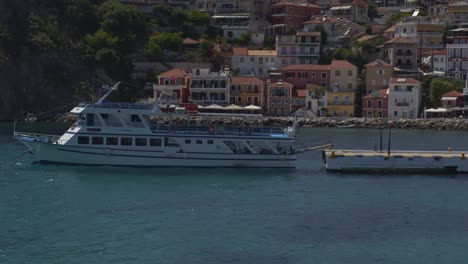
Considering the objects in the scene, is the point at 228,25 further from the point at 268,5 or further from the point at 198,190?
the point at 198,190

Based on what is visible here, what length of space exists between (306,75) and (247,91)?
684 cm

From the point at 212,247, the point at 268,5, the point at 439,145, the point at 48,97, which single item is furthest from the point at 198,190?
the point at 268,5

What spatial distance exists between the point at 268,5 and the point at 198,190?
7094cm

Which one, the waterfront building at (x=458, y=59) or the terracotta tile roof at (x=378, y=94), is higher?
the waterfront building at (x=458, y=59)

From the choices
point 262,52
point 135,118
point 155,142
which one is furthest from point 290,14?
point 135,118

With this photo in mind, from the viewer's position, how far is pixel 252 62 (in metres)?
93.6

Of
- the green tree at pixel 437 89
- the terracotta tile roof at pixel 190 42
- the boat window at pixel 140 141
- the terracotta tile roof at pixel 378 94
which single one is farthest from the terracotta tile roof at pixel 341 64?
the boat window at pixel 140 141

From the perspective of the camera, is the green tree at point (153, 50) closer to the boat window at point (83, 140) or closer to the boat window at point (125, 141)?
the boat window at point (83, 140)

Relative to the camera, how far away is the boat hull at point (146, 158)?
152ft

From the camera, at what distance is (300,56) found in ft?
307

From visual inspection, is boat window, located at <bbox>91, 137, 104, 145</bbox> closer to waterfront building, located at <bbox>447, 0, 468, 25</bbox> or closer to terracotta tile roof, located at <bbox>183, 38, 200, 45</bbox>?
terracotta tile roof, located at <bbox>183, 38, 200, 45</bbox>

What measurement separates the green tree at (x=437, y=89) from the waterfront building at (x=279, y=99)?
1443 cm

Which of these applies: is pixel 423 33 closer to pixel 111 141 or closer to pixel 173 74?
pixel 173 74

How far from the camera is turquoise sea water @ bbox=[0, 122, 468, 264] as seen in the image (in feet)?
92.0
